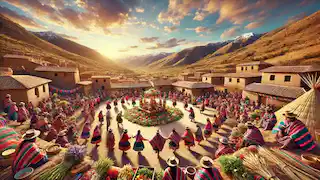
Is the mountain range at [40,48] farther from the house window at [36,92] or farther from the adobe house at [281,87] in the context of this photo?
the adobe house at [281,87]

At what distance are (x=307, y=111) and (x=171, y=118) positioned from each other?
34.9 ft

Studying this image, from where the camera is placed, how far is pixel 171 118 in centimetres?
1441

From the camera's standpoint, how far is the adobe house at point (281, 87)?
14938mm

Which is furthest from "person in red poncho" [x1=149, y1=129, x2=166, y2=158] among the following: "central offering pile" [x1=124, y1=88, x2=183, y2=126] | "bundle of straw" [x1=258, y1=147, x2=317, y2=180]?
"bundle of straw" [x1=258, y1=147, x2=317, y2=180]

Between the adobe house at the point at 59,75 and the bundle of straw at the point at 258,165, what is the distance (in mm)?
28000

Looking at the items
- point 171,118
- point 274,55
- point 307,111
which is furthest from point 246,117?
point 274,55

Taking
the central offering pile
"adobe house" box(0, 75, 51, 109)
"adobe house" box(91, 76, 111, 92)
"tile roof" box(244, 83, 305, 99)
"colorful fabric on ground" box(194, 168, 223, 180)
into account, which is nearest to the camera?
"colorful fabric on ground" box(194, 168, 223, 180)

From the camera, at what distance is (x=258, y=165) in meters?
3.36

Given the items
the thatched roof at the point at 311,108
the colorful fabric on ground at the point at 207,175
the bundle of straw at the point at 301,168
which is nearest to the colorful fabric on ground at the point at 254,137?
the bundle of straw at the point at 301,168

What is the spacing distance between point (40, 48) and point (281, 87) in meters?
81.8

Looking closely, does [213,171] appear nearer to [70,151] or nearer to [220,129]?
[70,151]

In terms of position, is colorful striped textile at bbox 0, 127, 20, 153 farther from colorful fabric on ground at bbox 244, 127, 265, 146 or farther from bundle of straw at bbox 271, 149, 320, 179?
colorful fabric on ground at bbox 244, 127, 265, 146

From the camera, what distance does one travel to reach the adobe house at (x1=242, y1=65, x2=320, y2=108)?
1494 centimetres

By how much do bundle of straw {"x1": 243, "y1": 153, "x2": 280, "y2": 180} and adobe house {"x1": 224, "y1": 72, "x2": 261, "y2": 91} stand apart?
2503 centimetres
